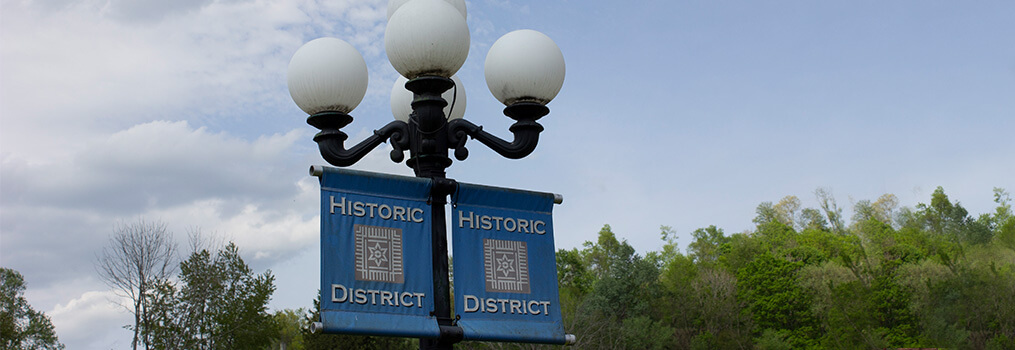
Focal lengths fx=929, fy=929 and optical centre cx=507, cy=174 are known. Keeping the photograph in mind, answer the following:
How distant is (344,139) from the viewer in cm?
561

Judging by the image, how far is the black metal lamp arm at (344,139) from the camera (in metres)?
5.41

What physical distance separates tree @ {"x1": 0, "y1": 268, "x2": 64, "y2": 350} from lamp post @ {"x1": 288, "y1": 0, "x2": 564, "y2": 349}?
139 ft

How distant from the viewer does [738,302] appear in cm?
4909

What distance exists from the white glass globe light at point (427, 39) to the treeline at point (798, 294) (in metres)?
25.2

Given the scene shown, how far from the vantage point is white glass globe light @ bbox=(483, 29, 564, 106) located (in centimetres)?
560

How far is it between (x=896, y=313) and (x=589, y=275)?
889 inches

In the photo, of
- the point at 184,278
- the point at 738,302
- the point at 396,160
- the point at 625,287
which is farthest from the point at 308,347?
the point at 396,160

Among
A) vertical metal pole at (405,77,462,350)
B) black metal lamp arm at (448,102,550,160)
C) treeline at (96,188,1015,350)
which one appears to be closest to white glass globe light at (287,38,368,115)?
vertical metal pole at (405,77,462,350)

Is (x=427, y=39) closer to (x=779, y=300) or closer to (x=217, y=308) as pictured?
(x=217, y=308)

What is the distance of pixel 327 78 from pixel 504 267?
1.54 meters

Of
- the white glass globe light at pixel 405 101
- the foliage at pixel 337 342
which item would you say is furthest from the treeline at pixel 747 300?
the white glass globe light at pixel 405 101

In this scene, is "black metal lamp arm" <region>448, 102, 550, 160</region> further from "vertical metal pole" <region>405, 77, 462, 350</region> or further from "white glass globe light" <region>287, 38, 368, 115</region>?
"white glass globe light" <region>287, 38, 368, 115</region>

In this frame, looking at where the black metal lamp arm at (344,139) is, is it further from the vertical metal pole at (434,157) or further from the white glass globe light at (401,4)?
the white glass globe light at (401,4)

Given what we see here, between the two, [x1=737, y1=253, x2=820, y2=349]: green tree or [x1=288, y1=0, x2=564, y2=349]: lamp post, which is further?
[x1=737, y1=253, x2=820, y2=349]: green tree
